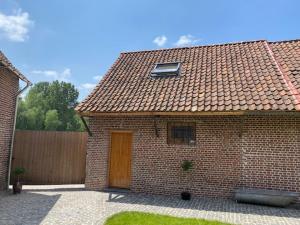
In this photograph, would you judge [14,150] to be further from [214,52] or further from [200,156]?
[214,52]

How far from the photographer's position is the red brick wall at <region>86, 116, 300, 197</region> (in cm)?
888

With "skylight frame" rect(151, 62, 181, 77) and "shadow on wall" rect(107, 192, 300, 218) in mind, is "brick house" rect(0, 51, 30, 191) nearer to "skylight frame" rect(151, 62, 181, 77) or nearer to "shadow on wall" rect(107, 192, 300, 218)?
"shadow on wall" rect(107, 192, 300, 218)

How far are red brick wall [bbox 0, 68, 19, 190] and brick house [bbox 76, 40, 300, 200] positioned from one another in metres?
2.79

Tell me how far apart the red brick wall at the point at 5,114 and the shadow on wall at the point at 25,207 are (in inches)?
53.4

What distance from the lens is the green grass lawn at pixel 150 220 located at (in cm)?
654

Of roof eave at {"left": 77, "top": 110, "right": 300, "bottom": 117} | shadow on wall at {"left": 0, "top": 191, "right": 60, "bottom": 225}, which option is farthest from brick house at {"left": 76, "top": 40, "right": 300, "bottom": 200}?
shadow on wall at {"left": 0, "top": 191, "right": 60, "bottom": 225}

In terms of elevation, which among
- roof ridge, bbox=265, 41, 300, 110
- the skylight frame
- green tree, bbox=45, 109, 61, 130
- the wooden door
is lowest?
the wooden door

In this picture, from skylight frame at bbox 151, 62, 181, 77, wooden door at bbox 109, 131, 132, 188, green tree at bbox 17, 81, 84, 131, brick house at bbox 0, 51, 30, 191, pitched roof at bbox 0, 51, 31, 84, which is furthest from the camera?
green tree at bbox 17, 81, 84, 131

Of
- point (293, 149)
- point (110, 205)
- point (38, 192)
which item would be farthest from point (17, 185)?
point (293, 149)

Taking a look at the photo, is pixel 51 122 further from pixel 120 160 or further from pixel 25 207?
pixel 25 207

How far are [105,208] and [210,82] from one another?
5.95 meters

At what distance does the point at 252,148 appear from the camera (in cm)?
920

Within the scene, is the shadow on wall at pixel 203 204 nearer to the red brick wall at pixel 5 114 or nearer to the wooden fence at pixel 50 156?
the wooden fence at pixel 50 156

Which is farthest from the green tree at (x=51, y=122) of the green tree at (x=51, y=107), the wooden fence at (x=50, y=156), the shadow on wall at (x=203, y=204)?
the shadow on wall at (x=203, y=204)
